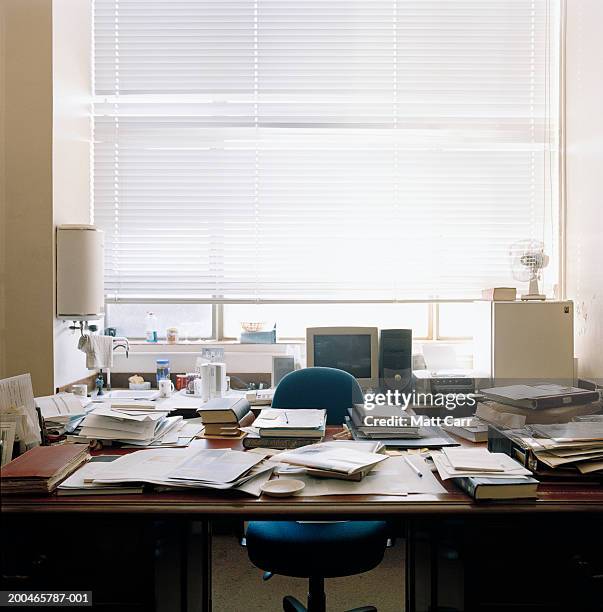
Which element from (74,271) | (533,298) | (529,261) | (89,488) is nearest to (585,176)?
(529,261)

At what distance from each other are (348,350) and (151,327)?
139 cm

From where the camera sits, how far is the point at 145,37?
146 inches

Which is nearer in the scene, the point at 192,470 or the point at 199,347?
the point at 192,470

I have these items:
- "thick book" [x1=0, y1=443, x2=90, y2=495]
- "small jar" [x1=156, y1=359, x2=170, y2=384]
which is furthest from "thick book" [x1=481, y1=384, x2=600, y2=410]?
"small jar" [x1=156, y1=359, x2=170, y2=384]

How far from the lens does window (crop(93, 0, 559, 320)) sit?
373 centimetres

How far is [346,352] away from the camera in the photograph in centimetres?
325

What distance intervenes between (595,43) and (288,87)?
1.82 meters

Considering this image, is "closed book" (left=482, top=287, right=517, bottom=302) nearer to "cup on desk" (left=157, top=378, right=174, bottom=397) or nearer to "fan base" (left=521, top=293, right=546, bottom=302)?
"fan base" (left=521, top=293, right=546, bottom=302)

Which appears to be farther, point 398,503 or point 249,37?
point 249,37

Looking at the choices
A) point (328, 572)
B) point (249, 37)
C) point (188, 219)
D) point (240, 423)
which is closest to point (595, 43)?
point (249, 37)

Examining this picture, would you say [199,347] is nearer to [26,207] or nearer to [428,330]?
[26,207]

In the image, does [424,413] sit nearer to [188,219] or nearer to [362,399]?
[362,399]

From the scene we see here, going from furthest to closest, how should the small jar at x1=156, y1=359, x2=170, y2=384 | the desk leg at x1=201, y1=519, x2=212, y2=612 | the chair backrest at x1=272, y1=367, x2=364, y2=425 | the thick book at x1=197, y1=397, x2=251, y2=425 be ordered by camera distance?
the small jar at x1=156, y1=359, x2=170, y2=384 < the chair backrest at x1=272, y1=367, x2=364, y2=425 < the thick book at x1=197, y1=397, x2=251, y2=425 < the desk leg at x1=201, y1=519, x2=212, y2=612

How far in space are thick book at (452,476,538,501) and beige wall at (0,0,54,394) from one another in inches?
95.5
